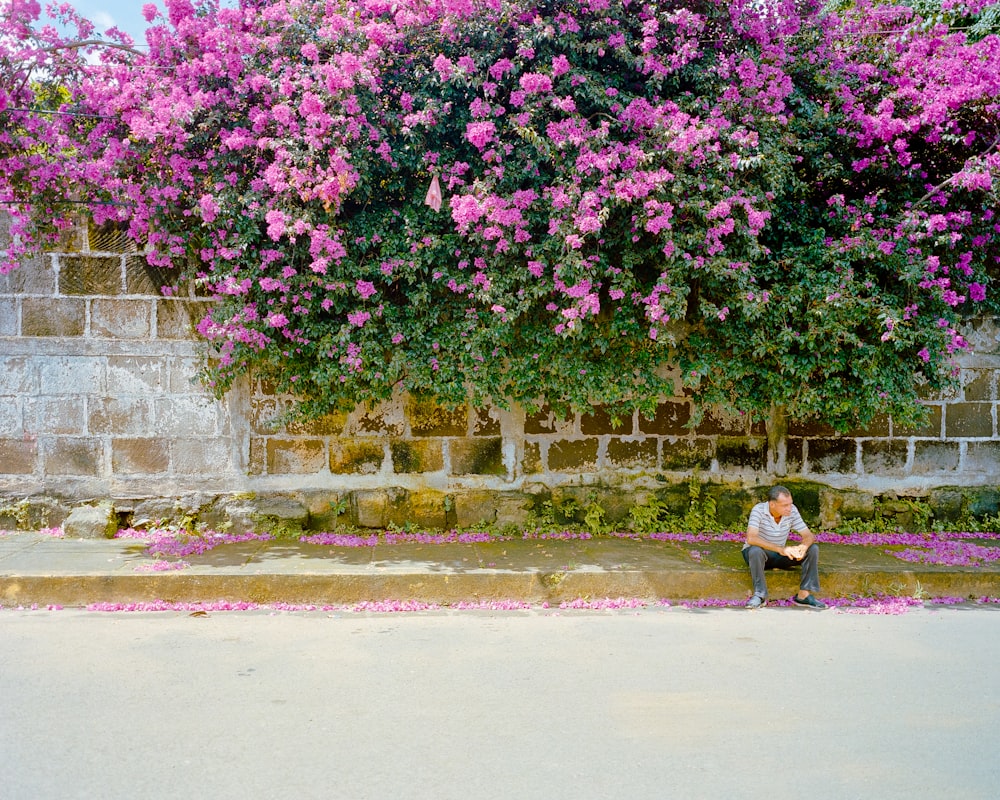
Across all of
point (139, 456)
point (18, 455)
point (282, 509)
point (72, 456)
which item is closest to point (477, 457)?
point (282, 509)

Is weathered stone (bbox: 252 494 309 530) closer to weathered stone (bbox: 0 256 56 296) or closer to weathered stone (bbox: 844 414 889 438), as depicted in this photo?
weathered stone (bbox: 0 256 56 296)

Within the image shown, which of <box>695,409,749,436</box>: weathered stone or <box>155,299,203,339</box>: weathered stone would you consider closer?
<box>155,299,203,339</box>: weathered stone

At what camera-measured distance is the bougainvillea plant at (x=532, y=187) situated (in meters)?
5.57

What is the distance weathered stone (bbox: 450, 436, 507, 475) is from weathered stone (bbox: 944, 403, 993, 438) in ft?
13.5

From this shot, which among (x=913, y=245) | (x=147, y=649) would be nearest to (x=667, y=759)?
(x=147, y=649)

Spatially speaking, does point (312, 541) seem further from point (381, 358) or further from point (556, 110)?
point (556, 110)

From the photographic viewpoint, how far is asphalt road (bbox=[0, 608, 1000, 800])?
282 centimetres

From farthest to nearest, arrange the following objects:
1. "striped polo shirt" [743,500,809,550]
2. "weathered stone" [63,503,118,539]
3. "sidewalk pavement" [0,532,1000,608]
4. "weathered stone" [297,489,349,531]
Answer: "weathered stone" [297,489,349,531], "weathered stone" [63,503,118,539], "striped polo shirt" [743,500,809,550], "sidewalk pavement" [0,532,1000,608]

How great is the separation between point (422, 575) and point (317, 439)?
6.22ft

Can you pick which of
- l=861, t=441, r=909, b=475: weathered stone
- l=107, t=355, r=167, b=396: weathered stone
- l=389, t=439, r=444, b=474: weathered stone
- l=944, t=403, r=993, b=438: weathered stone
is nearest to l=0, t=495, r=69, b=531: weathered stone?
l=107, t=355, r=167, b=396: weathered stone

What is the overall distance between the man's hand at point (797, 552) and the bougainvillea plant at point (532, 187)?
1261 millimetres

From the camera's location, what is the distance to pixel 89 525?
21.0 ft

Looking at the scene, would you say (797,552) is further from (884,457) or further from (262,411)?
(262,411)

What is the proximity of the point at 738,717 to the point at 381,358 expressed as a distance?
364 centimetres
